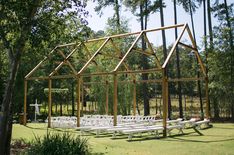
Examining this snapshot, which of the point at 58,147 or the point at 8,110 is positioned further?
the point at 8,110

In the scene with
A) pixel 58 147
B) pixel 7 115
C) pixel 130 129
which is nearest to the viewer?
pixel 58 147

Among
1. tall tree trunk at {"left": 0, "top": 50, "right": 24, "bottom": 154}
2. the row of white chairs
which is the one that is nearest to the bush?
tall tree trunk at {"left": 0, "top": 50, "right": 24, "bottom": 154}

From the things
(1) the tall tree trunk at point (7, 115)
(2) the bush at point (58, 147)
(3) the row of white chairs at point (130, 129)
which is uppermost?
(1) the tall tree trunk at point (7, 115)

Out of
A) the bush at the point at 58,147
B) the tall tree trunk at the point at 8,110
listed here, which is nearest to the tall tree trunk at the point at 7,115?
the tall tree trunk at the point at 8,110

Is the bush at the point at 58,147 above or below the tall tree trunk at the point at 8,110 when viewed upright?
below

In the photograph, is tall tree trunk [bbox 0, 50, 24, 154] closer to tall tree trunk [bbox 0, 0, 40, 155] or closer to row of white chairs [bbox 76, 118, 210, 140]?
tall tree trunk [bbox 0, 0, 40, 155]

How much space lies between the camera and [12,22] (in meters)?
7.79

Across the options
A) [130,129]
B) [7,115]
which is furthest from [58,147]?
[130,129]

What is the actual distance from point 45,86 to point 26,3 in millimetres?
24288

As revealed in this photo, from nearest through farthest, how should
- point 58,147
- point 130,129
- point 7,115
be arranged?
point 58,147 < point 7,115 < point 130,129

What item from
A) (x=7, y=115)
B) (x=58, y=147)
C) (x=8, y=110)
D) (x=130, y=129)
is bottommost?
(x=130, y=129)

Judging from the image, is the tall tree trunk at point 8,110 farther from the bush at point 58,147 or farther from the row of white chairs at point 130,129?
the row of white chairs at point 130,129

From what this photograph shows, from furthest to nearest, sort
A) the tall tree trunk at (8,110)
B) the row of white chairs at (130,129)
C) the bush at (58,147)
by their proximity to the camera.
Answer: the row of white chairs at (130,129) < the tall tree trunk at (8,110) < the bush at (58,147)

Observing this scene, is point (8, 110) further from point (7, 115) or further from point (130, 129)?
point (130, 129)
